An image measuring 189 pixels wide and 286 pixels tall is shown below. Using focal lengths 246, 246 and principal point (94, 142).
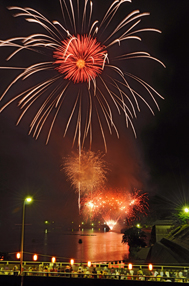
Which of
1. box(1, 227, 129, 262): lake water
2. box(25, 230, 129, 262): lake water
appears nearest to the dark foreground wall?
box(1, 227, 129, 262): lake water

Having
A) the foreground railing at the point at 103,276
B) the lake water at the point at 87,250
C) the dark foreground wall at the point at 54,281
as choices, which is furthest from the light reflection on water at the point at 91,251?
the dark foreground wall at the point at 54,281

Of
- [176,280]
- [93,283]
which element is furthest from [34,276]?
[176,280]

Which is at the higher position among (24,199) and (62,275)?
(24,199)

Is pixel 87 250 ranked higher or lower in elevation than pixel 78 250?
higher

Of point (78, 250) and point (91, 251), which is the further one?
point (78, 250)

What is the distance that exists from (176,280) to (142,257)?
2903 cm

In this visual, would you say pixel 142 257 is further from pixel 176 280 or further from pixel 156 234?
pixel 176 280

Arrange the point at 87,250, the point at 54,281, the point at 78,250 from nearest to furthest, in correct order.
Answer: the point at 54,281
the point at 87,250
the point at 78,250

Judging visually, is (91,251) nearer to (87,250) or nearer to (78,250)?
(87,250)

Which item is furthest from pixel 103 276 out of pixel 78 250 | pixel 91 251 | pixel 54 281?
pixel 78 250

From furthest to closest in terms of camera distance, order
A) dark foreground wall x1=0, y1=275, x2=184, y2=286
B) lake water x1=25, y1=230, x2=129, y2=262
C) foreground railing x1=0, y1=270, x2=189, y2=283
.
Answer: lake water x1=25, y1=230, x2=129, y2=262
dark foreground wall x1=0, y1=275, x2=184, y2=286
foreground railing x1=0, y1=270, x2=189, y2=283

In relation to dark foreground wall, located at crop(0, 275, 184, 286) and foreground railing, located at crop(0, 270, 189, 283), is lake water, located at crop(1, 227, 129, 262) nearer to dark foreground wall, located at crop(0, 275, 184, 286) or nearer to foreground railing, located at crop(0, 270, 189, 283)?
foreground railing, located at crop(0, 270, 189, 283)

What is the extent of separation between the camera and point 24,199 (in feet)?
51.9

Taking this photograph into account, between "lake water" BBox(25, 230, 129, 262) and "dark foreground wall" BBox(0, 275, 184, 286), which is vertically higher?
"dark foreground wall" BBox(0, 275, 184, 286)
